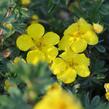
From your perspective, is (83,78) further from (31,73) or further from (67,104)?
(67,104)

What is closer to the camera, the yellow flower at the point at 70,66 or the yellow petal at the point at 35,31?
the yellow flower at the point at 70,66

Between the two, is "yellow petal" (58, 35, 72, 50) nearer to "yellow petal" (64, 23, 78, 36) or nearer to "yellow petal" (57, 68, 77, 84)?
"yellow petal" (64, 23, 78, 36)

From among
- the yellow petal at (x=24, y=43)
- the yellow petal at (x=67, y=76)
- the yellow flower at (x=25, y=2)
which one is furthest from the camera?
the yellow flower at (x=25, y=2)

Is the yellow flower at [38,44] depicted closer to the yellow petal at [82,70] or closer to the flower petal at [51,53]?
the flower petal at [51,53]

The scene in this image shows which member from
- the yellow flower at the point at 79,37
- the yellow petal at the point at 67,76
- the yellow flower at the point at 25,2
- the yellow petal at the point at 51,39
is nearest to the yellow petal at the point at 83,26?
the yellow flower at the point at 79,37

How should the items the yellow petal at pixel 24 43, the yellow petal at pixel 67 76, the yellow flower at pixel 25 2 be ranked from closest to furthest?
the yellow petal at pixel 67 76, the yellow petal at pixel 24 43, the yellow flower at pixel 25 2

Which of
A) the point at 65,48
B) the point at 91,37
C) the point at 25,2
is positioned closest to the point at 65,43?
the point at 65,48

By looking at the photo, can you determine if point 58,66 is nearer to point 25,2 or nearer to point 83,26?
point 83,26

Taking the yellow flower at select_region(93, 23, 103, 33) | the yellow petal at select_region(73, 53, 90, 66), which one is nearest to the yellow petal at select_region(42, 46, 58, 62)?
the yellow petal at select_region(73, 53, 90, 66)
